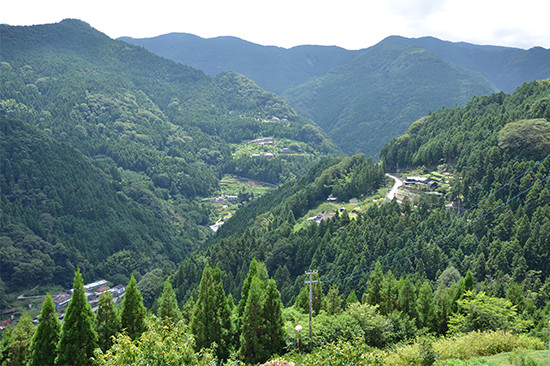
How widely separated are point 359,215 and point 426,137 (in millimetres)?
44031

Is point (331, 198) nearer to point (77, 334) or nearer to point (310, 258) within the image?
point (310, 258)

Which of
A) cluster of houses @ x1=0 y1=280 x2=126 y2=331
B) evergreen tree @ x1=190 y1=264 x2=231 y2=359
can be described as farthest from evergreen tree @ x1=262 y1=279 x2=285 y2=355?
cluster of houses @ x1=0 y1=280 x2=126 y2=331

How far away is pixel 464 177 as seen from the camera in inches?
3563

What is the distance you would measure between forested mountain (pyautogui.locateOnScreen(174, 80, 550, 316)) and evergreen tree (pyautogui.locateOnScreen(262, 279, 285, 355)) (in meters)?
24.0

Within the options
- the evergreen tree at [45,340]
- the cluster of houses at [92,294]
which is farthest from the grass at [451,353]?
the cluster of houses at [92,294]

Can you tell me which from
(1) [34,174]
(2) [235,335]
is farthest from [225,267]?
(1) [34,174]

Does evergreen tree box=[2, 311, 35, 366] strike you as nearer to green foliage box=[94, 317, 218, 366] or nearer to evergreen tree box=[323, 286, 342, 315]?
green foliage box=[94, 317, 218, 366]

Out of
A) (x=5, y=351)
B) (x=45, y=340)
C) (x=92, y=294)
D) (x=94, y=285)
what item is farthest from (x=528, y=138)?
(x=94, y=285)

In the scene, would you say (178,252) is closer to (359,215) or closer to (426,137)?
(359,215)

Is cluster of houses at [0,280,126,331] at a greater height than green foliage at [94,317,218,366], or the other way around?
green foliage at [94,317,218,366]

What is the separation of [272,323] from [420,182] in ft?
238

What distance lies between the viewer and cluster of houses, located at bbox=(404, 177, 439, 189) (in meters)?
99.2

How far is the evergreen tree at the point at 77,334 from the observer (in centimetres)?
3494

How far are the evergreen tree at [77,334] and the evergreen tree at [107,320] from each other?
2199 millimetres
